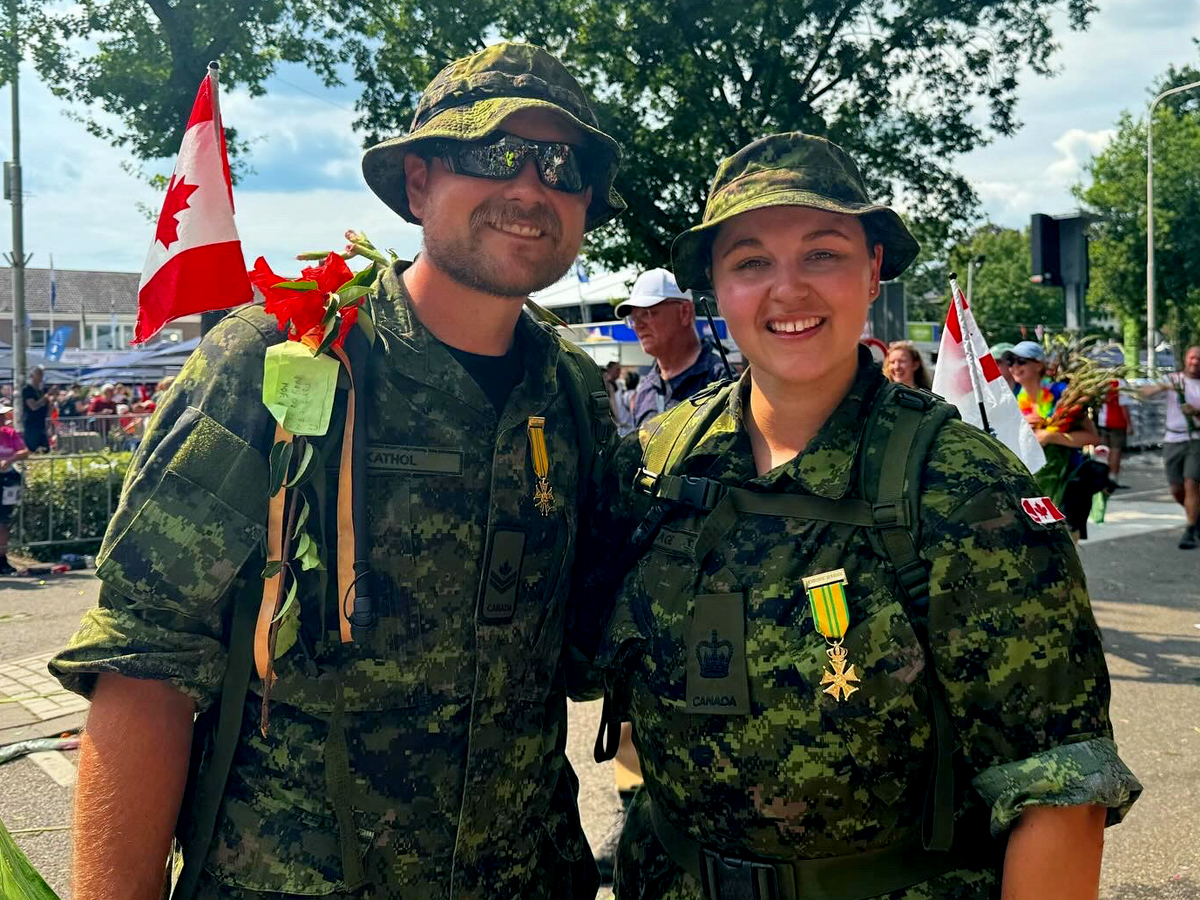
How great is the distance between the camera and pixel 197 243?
2.48 meters

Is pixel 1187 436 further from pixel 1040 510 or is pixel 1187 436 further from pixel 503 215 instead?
pixel 503 215

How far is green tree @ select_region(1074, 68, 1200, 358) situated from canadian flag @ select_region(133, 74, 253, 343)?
103ft

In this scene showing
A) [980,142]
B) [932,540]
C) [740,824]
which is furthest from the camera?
[980,142]

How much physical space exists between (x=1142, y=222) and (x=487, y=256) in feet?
110

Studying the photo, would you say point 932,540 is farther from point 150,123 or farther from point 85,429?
point 85,429

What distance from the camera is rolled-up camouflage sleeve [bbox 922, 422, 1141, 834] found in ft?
5.01

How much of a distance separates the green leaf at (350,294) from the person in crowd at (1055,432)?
5.72 meters

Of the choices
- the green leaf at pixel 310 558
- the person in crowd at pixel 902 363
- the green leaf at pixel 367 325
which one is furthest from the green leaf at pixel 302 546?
the person in crowd at pixel 902 363

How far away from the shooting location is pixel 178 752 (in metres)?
1.79

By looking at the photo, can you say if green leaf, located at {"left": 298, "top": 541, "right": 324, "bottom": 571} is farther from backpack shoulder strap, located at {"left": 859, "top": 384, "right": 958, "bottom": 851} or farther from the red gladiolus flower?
backpack shoulder strap, located at {"left": 859, "top": 384, "right": 958, "bottom": 851}

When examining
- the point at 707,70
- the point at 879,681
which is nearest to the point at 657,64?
the point at 707,70

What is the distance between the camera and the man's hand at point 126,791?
170cm

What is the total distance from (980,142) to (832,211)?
11799mm

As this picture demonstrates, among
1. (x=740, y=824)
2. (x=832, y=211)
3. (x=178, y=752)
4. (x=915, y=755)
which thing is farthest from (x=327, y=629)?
(x=832, y=211)
